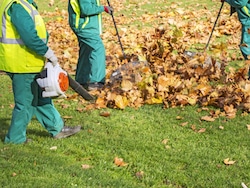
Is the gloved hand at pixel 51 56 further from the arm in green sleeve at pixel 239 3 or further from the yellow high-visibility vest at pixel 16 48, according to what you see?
the arm in green sleeve at pixel 239 3

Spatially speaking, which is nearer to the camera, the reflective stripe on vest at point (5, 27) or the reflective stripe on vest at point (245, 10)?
the reflective stripe on vest at point (5, 27)

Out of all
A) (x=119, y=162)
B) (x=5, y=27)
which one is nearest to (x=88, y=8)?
(x=5, y=27)

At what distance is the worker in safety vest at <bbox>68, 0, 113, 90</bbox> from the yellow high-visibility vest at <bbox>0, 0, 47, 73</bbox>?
231 centimetres

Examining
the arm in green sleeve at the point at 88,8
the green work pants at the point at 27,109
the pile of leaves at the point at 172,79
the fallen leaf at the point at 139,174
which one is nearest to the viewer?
the fallen leaf at the point at 139,174

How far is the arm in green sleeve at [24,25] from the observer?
4.96 metres

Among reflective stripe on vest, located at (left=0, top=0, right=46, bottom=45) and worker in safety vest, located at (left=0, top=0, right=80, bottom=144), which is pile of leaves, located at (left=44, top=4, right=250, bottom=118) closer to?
worker in safety vest, located at (left=0, top=0, right=80, bottom=144)

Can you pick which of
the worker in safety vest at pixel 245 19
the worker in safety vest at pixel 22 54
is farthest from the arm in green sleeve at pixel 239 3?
the worker in safety vest at pixel 22 54

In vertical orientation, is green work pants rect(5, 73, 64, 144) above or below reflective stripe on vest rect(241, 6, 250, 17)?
below

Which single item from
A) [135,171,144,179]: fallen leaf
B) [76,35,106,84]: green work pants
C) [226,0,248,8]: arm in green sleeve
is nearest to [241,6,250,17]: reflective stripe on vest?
[226,0,248,8]: arm in green sleeve

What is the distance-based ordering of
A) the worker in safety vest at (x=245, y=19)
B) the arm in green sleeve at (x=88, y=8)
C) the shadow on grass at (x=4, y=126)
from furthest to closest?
the worker in safety vest at (x=245, y=19), the arm in green sleeve at (x=88, y=8), the shadow on grass at (x=4, y=126)

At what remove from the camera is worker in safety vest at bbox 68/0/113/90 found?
752 cm

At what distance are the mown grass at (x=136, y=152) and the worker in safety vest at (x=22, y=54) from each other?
Result: 405mm

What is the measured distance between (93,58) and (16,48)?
9.27 feet

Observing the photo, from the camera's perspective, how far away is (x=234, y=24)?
11047mm
